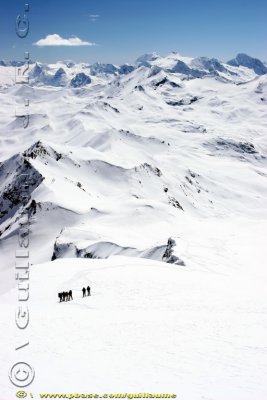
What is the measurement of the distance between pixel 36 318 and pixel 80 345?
638 cm

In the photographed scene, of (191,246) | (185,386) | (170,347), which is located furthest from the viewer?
(191,246)

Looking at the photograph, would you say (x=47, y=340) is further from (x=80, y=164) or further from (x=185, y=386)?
(x=80, y=164)

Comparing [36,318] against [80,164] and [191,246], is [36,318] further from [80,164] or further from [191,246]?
[80,164]

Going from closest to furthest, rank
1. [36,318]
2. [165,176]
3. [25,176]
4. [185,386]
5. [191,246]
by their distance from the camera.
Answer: [185,386] → [36,318] → [191,246] → [25,176] → [165,176]

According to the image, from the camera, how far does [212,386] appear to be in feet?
64.6

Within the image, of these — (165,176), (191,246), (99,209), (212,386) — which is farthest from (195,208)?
(212,386)

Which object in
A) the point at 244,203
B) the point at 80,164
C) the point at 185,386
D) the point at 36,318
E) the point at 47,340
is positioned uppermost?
the point at 185,386

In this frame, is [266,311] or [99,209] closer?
[266,311]

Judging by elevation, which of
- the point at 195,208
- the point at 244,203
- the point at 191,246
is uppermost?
the point at 191,246

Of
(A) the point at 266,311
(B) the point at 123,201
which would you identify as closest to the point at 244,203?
(B) the point at 123,201

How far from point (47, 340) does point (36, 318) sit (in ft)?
15.6

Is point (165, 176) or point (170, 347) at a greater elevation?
point (170, 347)

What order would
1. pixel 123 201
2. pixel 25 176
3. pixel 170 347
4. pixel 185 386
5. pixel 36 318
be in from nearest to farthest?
pixel 185 386 < pixel 170 347 < pixel 36 318 < pixel 123 201 < pixel 25 176

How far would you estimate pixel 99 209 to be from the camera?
98062 mm
